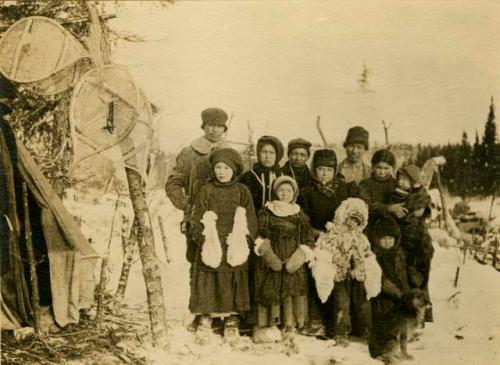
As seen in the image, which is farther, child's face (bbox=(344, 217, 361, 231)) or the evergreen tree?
the evergreen tree

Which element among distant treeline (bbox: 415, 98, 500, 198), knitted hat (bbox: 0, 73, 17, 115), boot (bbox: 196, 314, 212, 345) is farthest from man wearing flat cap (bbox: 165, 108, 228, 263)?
distant treeline (bbox: 415, 98, 500, 198)

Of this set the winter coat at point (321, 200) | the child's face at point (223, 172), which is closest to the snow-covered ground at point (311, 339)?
the child's face at point (223, 172)

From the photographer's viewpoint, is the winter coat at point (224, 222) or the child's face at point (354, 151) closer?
the winter coat at point (224, 222)

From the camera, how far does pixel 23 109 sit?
3.39 m

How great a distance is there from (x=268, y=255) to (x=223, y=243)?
0.86 ft

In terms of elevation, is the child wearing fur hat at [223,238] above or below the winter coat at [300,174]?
below

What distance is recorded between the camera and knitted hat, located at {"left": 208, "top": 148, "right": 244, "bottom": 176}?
3.20 m

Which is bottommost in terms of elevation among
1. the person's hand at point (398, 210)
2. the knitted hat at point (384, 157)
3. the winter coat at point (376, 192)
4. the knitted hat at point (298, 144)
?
the person's hand at point (398, 210)

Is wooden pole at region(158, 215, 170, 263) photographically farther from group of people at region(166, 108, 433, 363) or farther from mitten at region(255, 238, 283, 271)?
mitten at region(255, 238, 283, 271)

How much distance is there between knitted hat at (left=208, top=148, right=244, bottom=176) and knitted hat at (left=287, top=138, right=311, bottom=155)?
299 mm

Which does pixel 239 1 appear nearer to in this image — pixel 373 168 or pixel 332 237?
pixel 373 168

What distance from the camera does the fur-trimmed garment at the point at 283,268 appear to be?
323cm

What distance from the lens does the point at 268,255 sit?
321cm

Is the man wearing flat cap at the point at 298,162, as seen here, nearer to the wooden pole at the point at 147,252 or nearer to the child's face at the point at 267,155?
the child's face at the point at 267,155
